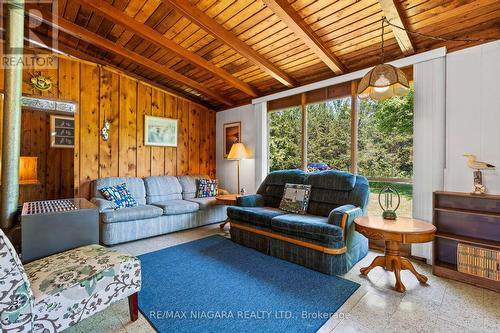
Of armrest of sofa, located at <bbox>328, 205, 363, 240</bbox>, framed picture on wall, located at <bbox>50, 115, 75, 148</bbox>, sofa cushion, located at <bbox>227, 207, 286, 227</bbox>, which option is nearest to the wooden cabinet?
armrest of sofa, located at <bbox>328, 205, 363, 240</bbox>

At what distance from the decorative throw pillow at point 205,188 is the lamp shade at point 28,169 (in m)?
3.08

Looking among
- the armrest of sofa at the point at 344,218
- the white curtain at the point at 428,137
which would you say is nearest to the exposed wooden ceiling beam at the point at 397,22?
the white curtain at the point at 428,137

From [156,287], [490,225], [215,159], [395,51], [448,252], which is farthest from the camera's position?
[215,159]

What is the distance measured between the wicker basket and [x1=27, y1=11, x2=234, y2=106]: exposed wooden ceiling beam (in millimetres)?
4502

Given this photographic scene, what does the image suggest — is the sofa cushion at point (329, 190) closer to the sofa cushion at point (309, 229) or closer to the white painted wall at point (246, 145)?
the sofa cushion at point (309, 229)

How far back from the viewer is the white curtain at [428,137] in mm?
2760

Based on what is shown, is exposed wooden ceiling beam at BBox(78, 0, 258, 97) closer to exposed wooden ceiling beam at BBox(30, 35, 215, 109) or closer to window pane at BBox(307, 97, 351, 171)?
exposed wooden ceiling beam at BBox(30, 35, 215, 109)

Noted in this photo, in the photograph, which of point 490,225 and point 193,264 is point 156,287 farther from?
point 490,225

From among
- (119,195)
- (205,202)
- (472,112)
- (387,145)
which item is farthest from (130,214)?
(472,112)

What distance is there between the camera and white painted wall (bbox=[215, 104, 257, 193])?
4.98 metres

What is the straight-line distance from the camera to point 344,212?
261cm

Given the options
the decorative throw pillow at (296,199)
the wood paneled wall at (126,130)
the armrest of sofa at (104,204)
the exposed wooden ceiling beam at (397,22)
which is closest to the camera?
the exposed wooden ceiling beam at (397,22)

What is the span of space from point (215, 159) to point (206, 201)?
159 centimetres

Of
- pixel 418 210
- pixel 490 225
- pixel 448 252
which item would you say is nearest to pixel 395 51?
pixel 418 210
